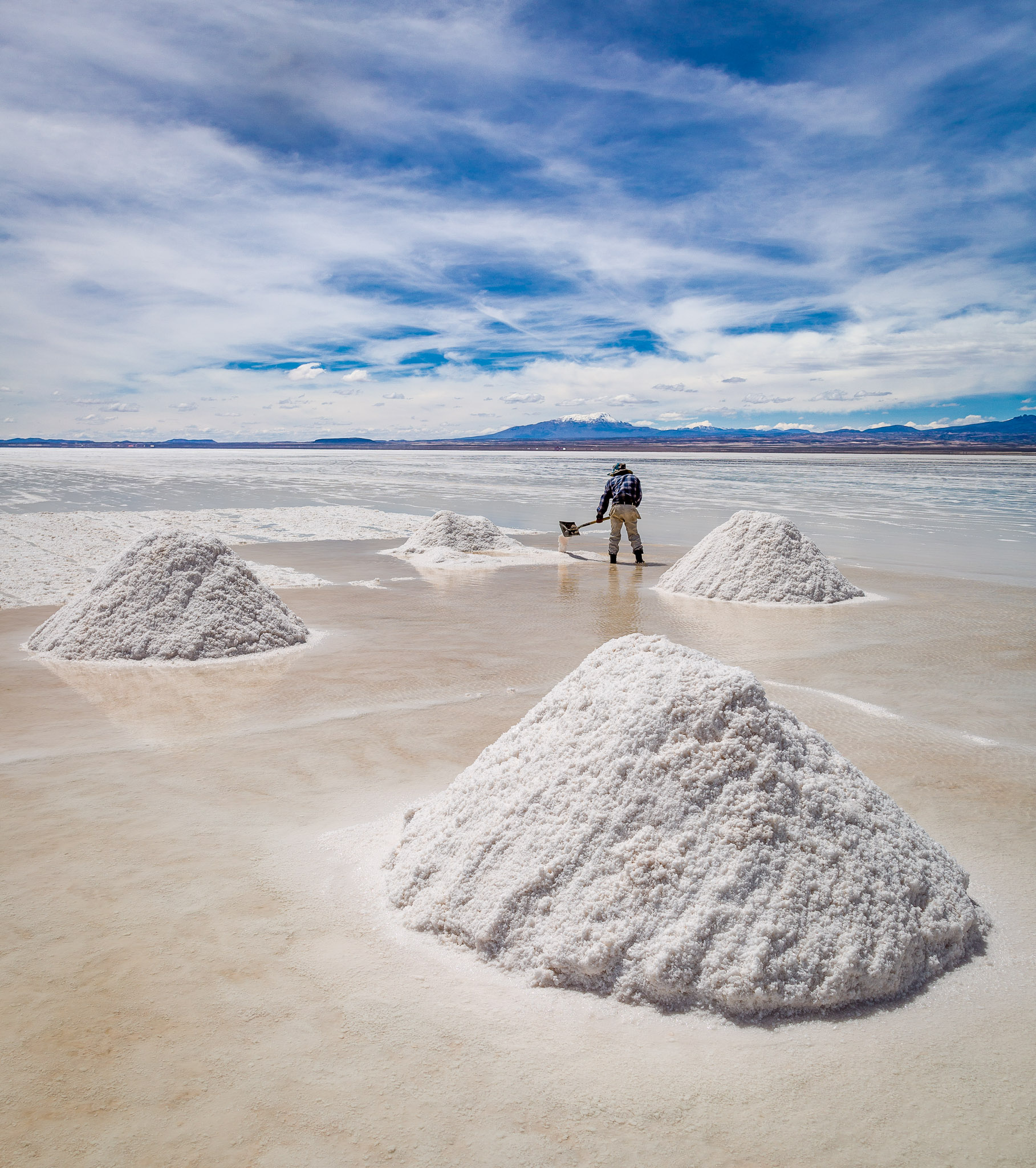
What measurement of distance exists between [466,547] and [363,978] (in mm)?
11506

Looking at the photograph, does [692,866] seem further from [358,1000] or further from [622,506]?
[622,506]

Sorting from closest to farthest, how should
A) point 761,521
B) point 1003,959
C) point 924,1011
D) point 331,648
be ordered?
point 924,1011 < point 1003,959 < point 331,648 < point 761,521

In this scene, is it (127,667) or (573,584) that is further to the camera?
(573,584)

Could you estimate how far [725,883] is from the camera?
A: 2.36 metres

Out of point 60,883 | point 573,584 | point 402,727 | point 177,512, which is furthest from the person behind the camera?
point 177,512

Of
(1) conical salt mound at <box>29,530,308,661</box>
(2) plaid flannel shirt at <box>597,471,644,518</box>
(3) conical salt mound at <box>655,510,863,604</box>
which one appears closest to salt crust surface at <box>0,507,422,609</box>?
(1) conical salt mound at <box>29,530,308,661</box>

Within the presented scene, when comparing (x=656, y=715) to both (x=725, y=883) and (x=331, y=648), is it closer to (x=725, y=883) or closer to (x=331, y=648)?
(x=725, y=883)

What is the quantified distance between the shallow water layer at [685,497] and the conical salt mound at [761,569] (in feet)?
10.9

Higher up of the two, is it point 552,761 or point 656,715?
point 656,715

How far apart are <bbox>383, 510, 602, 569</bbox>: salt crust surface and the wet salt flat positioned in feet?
21.6

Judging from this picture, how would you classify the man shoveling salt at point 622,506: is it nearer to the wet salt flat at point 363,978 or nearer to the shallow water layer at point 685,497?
the shallow water layer at point 685,497

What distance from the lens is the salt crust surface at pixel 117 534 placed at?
403 inches

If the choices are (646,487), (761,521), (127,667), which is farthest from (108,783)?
(646,487)

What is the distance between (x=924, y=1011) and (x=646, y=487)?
1318 inches
